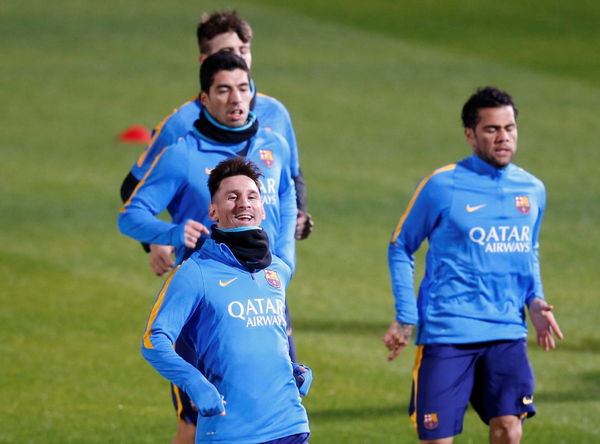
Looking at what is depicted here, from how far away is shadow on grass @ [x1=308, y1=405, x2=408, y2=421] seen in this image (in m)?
10.4

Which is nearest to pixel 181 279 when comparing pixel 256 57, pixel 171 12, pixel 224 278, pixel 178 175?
pixel 224 278

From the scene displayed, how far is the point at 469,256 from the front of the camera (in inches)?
303

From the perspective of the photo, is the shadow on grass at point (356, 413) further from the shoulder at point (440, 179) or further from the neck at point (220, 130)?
the neck at point (220, 130)

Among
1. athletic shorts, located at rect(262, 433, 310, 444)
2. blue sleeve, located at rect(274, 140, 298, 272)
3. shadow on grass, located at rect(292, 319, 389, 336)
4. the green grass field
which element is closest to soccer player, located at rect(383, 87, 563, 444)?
blue sleeve, located at rect(274, 140, 298, 272)

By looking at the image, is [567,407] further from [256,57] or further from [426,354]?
[256,57]

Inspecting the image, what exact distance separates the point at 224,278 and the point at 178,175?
4.78ft

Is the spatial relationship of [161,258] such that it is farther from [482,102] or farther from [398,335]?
[482,102]

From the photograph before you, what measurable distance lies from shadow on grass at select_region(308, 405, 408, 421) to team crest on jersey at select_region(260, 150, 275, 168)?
3290 mm

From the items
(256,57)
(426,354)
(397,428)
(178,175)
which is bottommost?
(397,428)

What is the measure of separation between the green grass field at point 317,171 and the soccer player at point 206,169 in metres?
2.70

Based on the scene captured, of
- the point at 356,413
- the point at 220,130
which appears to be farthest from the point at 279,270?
the point at 356,413

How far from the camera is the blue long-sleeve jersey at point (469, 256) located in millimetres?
7672

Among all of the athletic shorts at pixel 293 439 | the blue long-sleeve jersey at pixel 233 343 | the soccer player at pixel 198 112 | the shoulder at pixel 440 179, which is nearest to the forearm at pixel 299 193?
the soccer player at pixel 198 112

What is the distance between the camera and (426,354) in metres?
7.73
